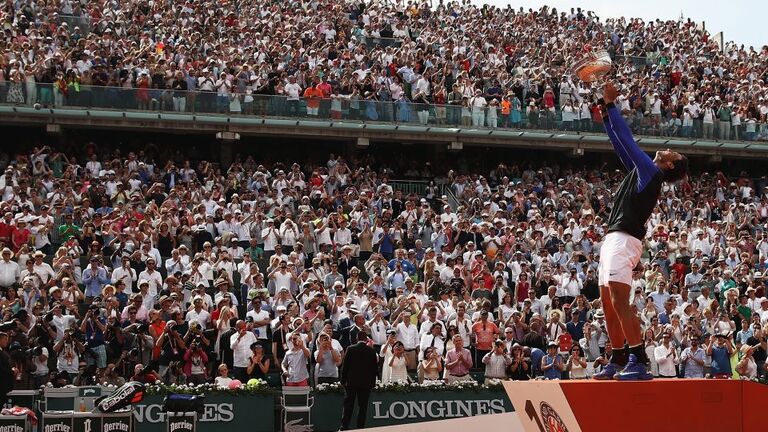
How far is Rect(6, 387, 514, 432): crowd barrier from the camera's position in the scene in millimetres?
14188

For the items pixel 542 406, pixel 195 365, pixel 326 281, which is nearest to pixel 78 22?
pixel 326 281

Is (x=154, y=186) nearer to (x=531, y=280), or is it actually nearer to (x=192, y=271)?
(x=192, y=271)

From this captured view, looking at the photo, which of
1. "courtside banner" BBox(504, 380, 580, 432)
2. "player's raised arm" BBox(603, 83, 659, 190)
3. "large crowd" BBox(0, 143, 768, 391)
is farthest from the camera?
"large crowd" BBox(0, 143, 768, 391)

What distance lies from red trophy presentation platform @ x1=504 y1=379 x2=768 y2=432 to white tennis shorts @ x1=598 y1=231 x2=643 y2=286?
3.00 feet

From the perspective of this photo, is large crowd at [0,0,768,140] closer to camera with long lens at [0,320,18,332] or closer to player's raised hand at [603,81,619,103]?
camera with long lens at [0,320,18,332]

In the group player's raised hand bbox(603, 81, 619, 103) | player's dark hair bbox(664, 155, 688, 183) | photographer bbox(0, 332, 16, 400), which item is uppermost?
player's raised hand bbox(603, 81, 619, 103)

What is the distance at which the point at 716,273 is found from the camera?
21.9m

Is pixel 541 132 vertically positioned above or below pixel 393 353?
above

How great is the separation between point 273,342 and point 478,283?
4.79m

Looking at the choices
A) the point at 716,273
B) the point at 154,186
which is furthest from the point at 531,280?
the point at 154,186

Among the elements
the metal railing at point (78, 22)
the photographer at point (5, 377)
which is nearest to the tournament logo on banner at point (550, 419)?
the photographer at point (5, 377)

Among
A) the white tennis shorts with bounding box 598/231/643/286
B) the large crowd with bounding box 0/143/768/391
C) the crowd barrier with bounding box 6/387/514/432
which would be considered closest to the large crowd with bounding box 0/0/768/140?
the large crowd with bounding box 0/143/768/391

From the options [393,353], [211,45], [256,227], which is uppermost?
[211,45]

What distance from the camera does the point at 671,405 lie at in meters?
7.28
